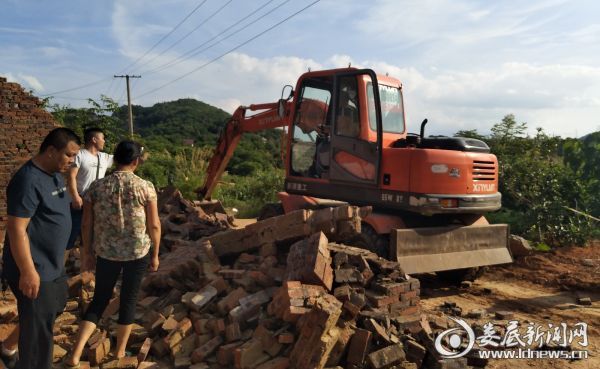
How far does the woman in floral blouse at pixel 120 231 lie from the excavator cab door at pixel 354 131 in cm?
330

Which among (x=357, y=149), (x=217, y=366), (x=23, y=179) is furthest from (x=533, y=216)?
(x=23, y=179)

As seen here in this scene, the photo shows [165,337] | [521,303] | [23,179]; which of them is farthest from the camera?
[521,303]

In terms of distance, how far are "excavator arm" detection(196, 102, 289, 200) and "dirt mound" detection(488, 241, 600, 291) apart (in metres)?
4.66

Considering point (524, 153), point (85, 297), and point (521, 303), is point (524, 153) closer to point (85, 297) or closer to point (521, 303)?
point (521, 303)

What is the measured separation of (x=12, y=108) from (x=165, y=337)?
794 centimetres

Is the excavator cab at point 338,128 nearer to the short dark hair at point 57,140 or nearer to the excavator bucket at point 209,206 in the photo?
the excavator bucket at point 209,206

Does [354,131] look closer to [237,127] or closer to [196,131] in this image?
[237,127]

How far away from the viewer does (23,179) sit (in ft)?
10.1

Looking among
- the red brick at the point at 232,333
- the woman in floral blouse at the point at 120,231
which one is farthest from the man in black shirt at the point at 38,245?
the red brick at the point at 232,333

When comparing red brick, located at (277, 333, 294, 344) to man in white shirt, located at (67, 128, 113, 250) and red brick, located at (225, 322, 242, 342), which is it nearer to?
red brick, located at (225, 322, 242, 342)

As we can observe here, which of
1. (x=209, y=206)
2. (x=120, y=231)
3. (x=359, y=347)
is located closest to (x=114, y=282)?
(x=120, y=231)

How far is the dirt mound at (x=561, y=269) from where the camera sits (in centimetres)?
740

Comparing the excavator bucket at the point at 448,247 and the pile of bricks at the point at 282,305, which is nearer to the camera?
the pile of bricks at the point at 282,305

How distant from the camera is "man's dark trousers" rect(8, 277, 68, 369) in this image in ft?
10.4
